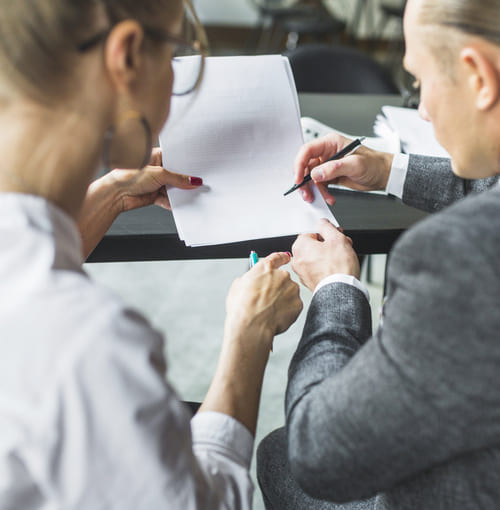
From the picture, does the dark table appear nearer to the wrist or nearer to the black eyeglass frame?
the wrist

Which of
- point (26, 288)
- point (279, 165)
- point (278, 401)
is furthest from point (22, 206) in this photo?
point (278, 401)

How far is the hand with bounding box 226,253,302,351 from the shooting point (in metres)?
0.79

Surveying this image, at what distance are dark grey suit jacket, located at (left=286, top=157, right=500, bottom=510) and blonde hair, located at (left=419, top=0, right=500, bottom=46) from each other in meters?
0.18

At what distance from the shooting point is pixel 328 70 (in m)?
2.03

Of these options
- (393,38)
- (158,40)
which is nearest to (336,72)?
(158,40)

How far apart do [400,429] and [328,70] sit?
66.4 inches

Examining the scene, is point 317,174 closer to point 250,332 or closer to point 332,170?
point 332,170

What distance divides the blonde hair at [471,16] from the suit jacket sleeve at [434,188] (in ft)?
1.65

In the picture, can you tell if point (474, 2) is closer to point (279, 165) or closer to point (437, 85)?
point (437, 85)

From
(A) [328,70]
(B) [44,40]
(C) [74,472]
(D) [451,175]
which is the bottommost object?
(A) [328,70]

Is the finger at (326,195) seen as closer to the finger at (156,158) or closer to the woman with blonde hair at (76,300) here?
the finger at (156,158)

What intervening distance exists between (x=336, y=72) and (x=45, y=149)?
166cm

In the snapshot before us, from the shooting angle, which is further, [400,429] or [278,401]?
[278,401]

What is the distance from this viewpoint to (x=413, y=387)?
55cm
